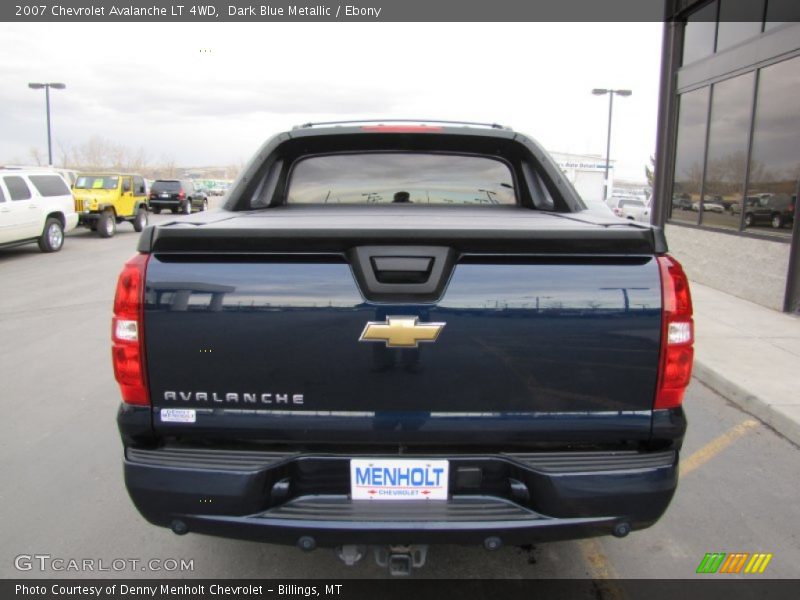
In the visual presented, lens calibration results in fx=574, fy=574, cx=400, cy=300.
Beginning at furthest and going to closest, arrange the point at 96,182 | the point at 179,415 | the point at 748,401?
1. the point at 96,182
2. the point at 748,401
3. the point at 179,415

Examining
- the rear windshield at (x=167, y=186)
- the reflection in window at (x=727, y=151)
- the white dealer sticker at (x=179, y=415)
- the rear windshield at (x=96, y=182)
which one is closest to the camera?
the white dealer sticker at (x=179, y=415)

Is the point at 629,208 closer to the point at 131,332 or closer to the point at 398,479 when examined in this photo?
the point at 398,479

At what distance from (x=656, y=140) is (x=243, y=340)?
12.5 m

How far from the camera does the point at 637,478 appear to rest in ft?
6.73

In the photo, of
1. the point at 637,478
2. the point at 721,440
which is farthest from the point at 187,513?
the point at 721,440

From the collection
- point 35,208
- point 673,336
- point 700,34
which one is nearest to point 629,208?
point 700,34

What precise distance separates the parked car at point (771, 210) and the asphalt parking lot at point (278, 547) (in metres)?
4.36

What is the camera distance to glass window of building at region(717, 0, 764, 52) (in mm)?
8938

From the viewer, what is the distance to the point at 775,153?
8594 millimetres

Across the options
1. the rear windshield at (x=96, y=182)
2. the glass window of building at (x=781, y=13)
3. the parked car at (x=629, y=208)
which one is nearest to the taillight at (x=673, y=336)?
the glass window of building at (x=781, y=13)

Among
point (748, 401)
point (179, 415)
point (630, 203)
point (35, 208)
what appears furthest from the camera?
point (630, 203)

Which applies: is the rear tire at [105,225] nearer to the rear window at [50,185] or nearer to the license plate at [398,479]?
the rear window at [50,185]

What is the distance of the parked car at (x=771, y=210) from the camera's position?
26.9ft

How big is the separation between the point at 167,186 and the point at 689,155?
26369 millimetres
